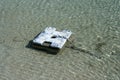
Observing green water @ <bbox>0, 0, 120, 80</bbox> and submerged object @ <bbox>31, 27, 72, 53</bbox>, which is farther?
submerged object @ <bbox>31, 27, 72, 53</bbox>

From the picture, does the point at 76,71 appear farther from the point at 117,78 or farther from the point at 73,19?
the point at 73,19

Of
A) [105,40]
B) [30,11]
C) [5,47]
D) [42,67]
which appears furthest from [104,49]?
[30,11]

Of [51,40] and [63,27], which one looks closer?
[51,40]

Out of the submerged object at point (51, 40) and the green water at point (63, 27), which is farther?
the submerged object at point (51, 40)
